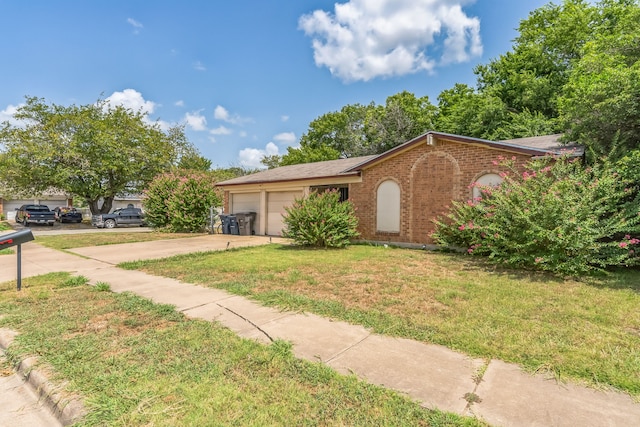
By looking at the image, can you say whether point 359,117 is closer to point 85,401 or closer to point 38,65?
point 38,65

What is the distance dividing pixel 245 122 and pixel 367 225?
63.5 feet

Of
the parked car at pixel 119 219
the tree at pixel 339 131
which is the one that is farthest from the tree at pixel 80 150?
the tree at pixel 339 131

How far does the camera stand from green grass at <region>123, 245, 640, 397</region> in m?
3.02

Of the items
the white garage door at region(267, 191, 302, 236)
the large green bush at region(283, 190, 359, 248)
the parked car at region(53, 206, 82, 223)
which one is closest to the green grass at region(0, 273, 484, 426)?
the large green bush at region(283, 190, 359, 248)

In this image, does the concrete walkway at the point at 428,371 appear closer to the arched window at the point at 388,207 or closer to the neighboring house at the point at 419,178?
the neighboring house at the point at 419,178

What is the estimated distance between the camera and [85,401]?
2.30 metres

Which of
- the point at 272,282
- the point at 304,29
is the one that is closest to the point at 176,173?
the point at 304,29

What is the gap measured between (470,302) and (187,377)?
3.86 metres

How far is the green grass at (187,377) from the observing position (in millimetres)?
2129

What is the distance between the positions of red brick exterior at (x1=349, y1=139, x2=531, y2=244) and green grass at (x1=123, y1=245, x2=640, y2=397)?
232 centimetres

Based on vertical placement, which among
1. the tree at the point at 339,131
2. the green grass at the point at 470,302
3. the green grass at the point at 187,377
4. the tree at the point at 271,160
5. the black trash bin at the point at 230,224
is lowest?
the green grass at the point at 187,377

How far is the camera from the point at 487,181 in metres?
9.29

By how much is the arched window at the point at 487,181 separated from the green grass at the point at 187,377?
26.7ft

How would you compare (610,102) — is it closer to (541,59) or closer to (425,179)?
(425,179)
